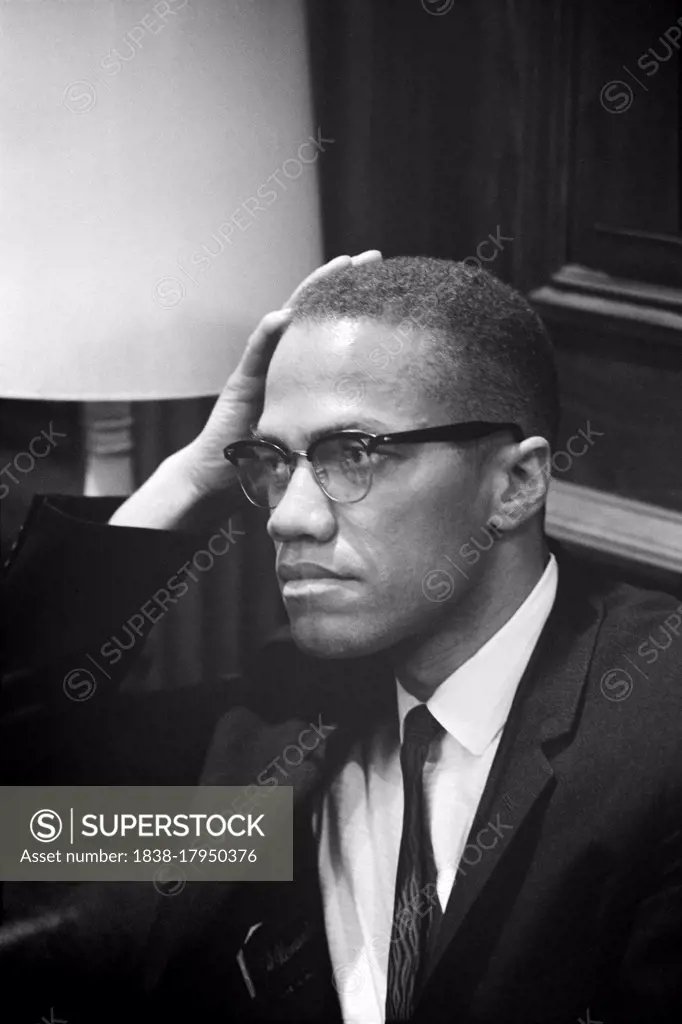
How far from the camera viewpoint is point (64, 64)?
1.34m

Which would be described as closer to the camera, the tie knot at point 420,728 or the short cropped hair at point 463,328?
the short cropped hair at point 463,328

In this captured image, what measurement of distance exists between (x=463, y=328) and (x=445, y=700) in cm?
38

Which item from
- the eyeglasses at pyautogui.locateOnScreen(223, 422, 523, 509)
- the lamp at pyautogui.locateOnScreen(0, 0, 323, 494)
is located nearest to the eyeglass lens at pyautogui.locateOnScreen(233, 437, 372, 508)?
the eyeglasses at pyautogui.locateOnScreen(223, 422, 523, 509)

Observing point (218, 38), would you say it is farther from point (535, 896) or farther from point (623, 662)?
point (535, 896)

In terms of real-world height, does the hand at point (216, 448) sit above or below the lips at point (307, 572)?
above

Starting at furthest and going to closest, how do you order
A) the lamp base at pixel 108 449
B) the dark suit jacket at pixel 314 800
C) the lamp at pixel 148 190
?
1. the lamp base at pixel 108 449
2. the lamp at pixel 148 190
3. the dark suit jacket at pixel 314 800

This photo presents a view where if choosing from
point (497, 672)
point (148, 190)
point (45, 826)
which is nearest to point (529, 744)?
point (497, 672)

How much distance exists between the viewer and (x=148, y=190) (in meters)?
1.36

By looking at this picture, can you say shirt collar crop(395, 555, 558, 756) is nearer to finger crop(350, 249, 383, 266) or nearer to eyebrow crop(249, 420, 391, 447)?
eyebrow crop(249, 420, 391, 447)

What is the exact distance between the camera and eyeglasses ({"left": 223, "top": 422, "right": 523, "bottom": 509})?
1133mm

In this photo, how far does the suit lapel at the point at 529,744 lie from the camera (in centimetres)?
114

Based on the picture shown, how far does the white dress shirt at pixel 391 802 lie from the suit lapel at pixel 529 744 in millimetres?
18

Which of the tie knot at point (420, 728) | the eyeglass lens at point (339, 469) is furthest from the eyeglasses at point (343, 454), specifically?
the tie knot at point (420, 728)

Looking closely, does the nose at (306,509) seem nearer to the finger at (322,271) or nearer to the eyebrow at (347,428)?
the eyebrow at (347,428)
